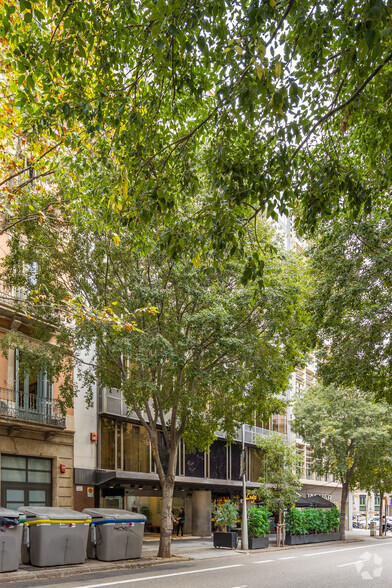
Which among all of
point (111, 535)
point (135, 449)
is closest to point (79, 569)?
point (111, 535)

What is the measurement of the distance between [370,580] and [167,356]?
7582 mm

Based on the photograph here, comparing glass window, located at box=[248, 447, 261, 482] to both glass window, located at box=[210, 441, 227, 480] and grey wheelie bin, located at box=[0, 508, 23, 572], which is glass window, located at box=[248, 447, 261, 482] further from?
grey wheelie bin, located at box=[0, 508, 23, 572]

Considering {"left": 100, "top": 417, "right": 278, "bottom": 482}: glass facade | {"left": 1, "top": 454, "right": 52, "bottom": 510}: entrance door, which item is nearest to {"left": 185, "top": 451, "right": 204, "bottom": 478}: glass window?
{"left": 100, "top": 417, "right": 278, "bottom": 482}: glass facade

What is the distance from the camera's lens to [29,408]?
22.1 m

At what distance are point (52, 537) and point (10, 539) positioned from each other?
1.55 meters

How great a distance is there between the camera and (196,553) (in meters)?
22.4

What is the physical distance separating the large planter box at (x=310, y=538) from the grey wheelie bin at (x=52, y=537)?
15.6m

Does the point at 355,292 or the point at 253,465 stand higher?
→ the point at 355,292

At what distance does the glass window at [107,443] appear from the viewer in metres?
26.1

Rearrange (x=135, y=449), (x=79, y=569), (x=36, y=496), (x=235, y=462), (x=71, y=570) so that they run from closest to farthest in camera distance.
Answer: (x=71, y=570), (x=79, y=569), (x=36, y=496), (x=135, y=449), (x=235, y=462)

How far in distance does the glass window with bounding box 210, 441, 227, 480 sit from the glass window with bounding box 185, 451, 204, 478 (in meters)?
1.34

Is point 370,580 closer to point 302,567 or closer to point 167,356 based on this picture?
point 302,567

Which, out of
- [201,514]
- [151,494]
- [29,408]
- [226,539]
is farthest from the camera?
[201,514]

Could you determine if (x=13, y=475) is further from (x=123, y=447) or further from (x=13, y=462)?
(x=123, y=447)
